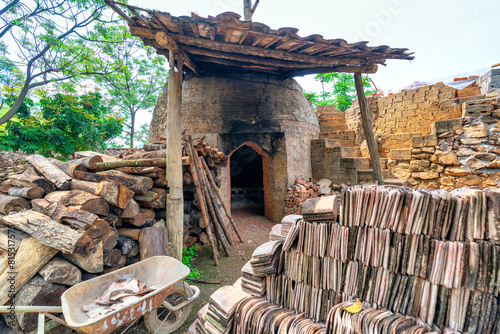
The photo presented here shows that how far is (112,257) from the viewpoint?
257cm

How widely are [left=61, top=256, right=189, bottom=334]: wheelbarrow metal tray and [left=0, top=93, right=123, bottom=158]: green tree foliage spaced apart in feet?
20.3

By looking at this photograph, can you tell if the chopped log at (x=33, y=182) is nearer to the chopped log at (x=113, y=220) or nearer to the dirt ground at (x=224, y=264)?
the chopped log at (x=113, y=220)

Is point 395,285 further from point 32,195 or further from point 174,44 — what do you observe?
point 174,44

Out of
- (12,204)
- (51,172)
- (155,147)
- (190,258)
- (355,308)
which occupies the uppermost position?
(155,147)

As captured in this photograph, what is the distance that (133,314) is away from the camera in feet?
6.20

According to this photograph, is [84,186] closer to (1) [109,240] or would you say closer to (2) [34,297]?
(1) [109,240]

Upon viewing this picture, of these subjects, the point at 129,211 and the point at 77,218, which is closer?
the point at 77,218

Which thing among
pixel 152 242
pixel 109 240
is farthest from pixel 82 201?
pixel 152 242

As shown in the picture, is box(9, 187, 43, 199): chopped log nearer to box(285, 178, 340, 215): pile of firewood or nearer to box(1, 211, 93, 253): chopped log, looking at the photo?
box(1, 211, 93, 253): chopped log

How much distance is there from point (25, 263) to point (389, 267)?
3299mm

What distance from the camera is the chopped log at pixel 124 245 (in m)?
2.71

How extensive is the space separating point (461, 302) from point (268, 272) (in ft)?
4.43

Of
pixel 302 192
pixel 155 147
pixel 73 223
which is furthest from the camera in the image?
pixel 302 192

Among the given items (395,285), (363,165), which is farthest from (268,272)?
(363,165)
